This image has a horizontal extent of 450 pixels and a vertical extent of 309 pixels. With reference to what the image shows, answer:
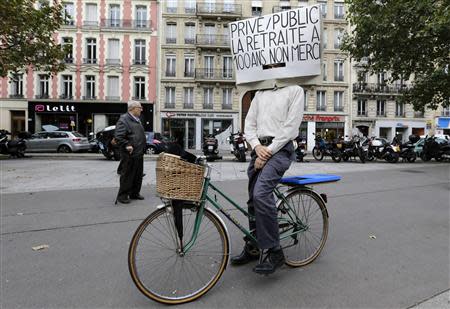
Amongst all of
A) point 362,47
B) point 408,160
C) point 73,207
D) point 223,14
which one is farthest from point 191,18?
point 73,207

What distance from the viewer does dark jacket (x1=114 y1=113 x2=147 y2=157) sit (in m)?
6.12

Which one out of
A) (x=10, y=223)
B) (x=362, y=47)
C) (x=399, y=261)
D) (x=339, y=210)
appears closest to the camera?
(x=399, y=261)

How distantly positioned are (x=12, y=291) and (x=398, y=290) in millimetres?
3103

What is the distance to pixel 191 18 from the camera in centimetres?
3644

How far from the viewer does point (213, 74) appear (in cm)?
3666

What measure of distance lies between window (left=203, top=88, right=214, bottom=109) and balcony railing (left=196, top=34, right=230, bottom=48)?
183 inches

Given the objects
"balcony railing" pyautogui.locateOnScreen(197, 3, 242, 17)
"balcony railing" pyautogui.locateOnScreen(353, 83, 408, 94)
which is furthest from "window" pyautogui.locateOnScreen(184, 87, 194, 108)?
"balcony railing" pyautogui.locateOnScreen(353, 83, 408, 94)

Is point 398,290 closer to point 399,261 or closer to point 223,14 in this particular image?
point 399,261

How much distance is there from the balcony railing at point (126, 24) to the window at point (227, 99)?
10058mm

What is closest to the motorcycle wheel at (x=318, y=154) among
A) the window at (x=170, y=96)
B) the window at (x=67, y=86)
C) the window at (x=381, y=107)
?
the window at (x=170, y=96)

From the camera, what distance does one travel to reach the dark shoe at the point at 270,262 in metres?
2.81

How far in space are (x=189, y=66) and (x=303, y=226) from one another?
1378 inches

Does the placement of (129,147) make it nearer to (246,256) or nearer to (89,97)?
(246,256)

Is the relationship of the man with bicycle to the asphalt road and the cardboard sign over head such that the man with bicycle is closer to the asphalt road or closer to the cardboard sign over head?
the cardboard sign over head
